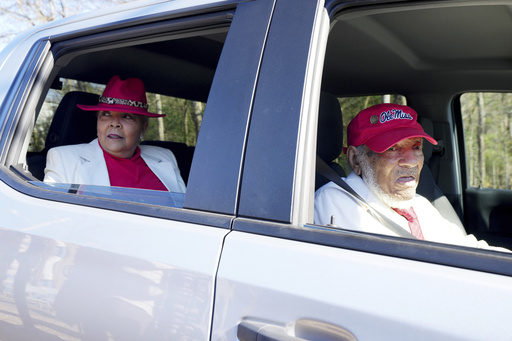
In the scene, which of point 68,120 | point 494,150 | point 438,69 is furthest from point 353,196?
point 494,150

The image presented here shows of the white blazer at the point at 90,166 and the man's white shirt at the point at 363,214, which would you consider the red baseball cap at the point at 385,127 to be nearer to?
the man's white shirt at the point at 363,214

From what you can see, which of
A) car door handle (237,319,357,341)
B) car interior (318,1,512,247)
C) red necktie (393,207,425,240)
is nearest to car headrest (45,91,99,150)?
car interior (318,1,512,247)

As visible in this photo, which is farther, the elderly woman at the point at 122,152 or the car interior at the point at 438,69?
the elderly woman at the point at 122,152

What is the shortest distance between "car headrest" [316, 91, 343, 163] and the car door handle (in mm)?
1341

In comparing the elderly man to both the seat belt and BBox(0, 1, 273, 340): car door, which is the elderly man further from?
BBox(0, 1, 273, 340): car door

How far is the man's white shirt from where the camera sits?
6.10ft

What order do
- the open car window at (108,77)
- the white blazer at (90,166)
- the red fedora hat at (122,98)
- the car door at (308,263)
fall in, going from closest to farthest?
the car door at (308,263) < the open car window at (108,77) < the white blazer at (90,166) < the red fedora hat at (122,98)

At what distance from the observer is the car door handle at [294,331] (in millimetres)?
1050

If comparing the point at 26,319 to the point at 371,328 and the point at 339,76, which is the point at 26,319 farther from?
the point at 339,76

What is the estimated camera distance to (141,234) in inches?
54.0

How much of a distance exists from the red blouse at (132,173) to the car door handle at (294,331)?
1.74m

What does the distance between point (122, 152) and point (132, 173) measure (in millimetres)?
145

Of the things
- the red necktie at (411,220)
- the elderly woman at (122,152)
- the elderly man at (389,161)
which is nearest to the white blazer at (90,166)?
the elderly woman at (122,152)

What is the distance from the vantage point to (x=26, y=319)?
5.00 feet
